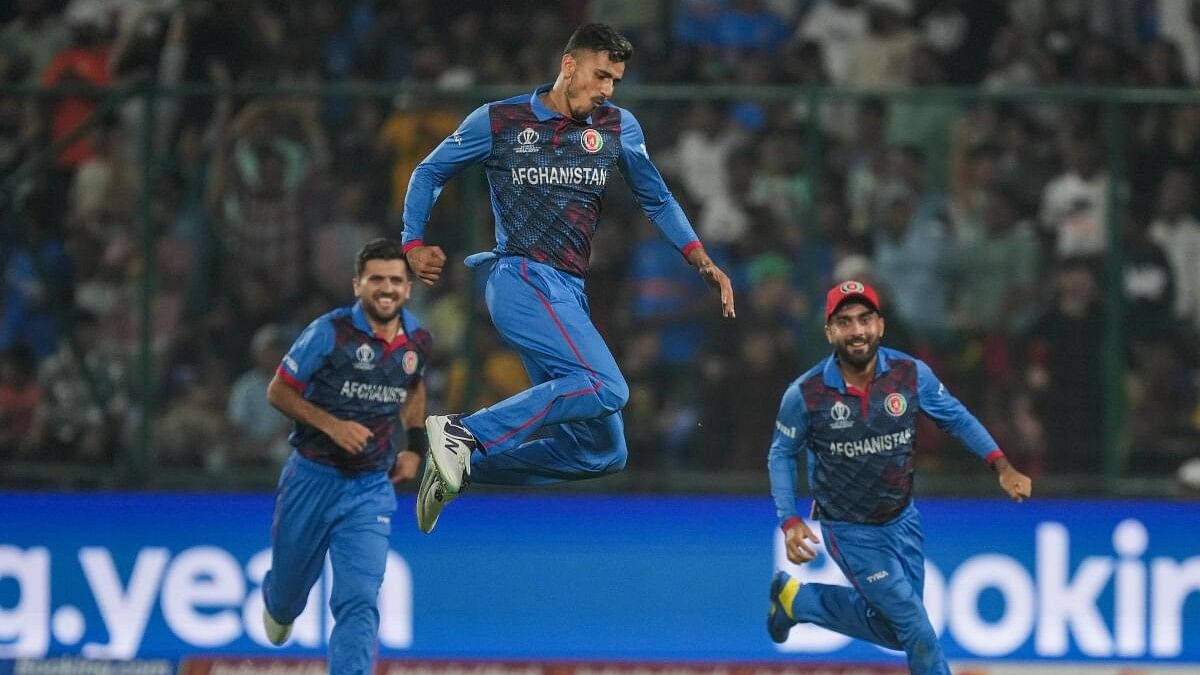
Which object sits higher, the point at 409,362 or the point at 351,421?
the point at 409,362

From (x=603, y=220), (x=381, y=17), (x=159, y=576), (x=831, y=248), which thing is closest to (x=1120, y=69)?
(x=831, y=248)

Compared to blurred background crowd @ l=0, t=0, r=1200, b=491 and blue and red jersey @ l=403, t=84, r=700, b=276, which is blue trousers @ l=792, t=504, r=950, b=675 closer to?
blue and red jersey @ l=403, t=84, r=700, b=276

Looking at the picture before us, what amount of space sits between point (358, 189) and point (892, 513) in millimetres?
4221

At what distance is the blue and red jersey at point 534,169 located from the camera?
8531mm

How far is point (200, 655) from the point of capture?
1188cm

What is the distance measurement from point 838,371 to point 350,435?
2282mm

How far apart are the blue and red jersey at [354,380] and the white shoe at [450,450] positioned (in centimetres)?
133

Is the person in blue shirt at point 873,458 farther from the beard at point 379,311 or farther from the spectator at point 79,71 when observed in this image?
the spectator at point 79,71

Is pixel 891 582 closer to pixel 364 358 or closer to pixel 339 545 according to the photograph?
pixel 339 545

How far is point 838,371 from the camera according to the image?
963cm

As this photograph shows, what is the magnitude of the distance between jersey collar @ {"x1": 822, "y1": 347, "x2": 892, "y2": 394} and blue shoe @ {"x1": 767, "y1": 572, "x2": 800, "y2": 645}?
47.4 inches

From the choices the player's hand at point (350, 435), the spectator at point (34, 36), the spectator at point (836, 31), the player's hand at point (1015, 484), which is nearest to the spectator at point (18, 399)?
the spectator at point (34, 36)

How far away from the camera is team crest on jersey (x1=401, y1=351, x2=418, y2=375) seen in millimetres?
9836

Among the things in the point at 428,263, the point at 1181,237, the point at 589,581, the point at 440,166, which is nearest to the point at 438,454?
the point at 428,263
